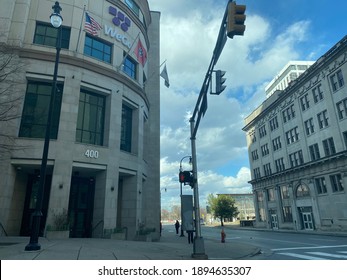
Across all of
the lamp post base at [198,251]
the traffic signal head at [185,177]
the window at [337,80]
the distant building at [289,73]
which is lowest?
the lamp post base at [198,251]

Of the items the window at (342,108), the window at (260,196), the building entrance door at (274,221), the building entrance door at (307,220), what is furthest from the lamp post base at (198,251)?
the window at (260,196)

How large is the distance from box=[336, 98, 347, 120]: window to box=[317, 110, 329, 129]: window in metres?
2.53

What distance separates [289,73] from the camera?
128500 millimetres

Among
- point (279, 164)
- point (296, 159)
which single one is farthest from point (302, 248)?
point (279, 164)

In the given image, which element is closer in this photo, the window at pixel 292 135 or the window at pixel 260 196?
the window at pixel 292 135

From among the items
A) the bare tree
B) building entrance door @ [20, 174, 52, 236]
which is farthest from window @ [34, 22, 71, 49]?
building entrance door @ [20, 174, 52, 236]

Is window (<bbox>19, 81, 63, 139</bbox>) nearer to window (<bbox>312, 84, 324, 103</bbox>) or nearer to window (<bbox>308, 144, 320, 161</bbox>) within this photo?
window (<bbox>312, 84, 324, 103</bbox>)

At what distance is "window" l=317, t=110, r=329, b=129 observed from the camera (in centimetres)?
3975

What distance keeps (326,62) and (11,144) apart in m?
40.4

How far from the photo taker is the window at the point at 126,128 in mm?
26031

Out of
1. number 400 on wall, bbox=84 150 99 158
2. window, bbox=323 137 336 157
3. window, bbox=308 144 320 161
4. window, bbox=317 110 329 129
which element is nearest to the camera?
number 400 on wall, bbox=84 150 99 158

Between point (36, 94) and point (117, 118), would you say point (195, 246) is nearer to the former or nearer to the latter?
point (117, 118)

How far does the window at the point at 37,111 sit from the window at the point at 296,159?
130 ft

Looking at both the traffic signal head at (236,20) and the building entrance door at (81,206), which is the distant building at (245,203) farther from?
the traffic signal head at (236,20)
